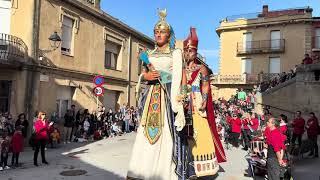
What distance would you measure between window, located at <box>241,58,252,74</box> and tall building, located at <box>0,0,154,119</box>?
21676mm

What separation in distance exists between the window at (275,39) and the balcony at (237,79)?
3.65m

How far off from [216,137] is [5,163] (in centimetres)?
566

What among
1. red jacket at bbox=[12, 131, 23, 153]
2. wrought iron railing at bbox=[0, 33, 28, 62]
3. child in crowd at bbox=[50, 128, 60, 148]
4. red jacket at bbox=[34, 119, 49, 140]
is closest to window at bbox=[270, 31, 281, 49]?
wrought iron railing at bbox=[0, 33, 28, 62]

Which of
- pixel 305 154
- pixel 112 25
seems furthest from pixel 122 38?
pixel 305 154

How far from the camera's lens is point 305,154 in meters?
13.4

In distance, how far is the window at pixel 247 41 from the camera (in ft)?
145

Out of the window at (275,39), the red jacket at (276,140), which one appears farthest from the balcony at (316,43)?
the red jacket at (276,140)

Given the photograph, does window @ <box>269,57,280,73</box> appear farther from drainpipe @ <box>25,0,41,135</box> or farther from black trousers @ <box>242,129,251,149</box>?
drainpipe @ <box>25,0,41,135</box>

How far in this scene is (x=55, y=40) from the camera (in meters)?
17.0

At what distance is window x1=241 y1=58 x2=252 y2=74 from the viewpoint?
Result: 4431 cm

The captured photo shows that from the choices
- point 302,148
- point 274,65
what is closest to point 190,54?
point 302,148

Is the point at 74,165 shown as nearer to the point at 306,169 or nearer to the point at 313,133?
the point at 306,169

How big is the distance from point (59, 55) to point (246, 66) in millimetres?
29796

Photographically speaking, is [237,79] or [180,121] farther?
[237,79]
